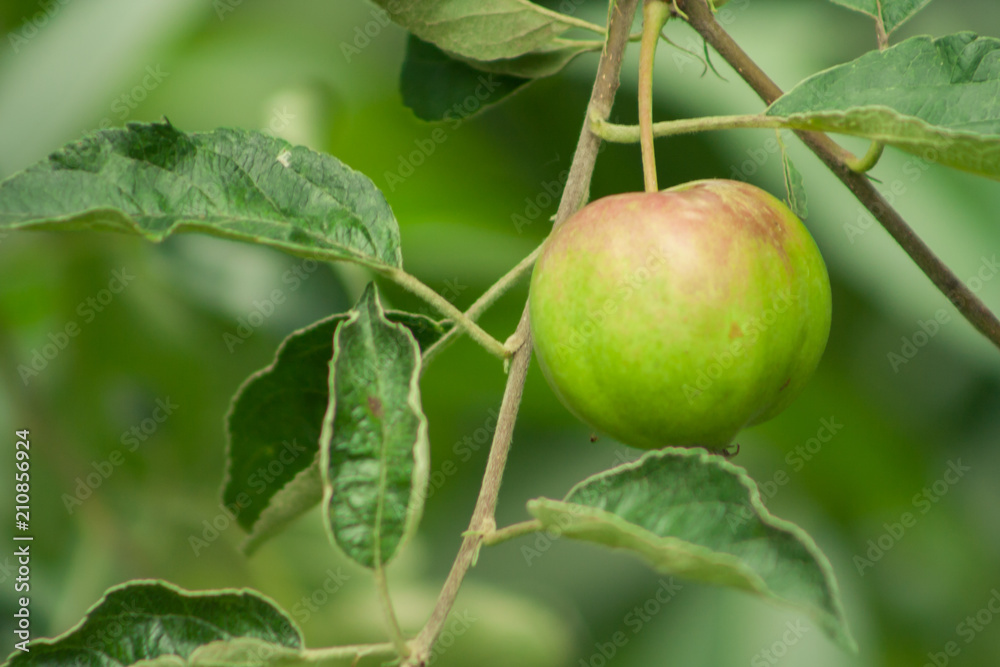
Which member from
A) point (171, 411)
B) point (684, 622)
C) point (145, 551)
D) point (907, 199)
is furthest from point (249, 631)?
point (907, 199)

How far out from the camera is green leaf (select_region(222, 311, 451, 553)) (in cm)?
67

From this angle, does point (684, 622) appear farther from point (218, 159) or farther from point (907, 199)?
point (218, 159)

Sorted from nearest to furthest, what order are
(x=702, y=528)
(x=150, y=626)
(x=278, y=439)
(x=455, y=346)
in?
(x=702, y=528) < (x=150, y=626) < (x=278, y=439) < (x=455, y=346)

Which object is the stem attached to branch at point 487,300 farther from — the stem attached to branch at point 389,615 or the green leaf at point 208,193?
the stem attached to branch at point 389,615

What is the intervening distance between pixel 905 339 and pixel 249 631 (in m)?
1.06

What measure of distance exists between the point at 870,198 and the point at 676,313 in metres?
0.22

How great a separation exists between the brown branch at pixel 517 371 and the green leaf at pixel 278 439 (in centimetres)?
17

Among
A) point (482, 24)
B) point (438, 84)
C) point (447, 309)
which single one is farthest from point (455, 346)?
point (447, 309)

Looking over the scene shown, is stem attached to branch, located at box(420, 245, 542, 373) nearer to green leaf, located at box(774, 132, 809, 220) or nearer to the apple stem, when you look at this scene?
the apple stem

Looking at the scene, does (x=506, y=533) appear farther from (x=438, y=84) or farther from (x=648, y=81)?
(x=438, y=84)

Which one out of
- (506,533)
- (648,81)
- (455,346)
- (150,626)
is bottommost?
(455,346)

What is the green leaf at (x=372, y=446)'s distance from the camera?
468 mm

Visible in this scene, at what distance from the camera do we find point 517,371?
23.0 inches

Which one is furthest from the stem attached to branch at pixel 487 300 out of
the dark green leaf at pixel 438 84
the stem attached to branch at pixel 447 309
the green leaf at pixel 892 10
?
the green leaf at pixel 892 10
